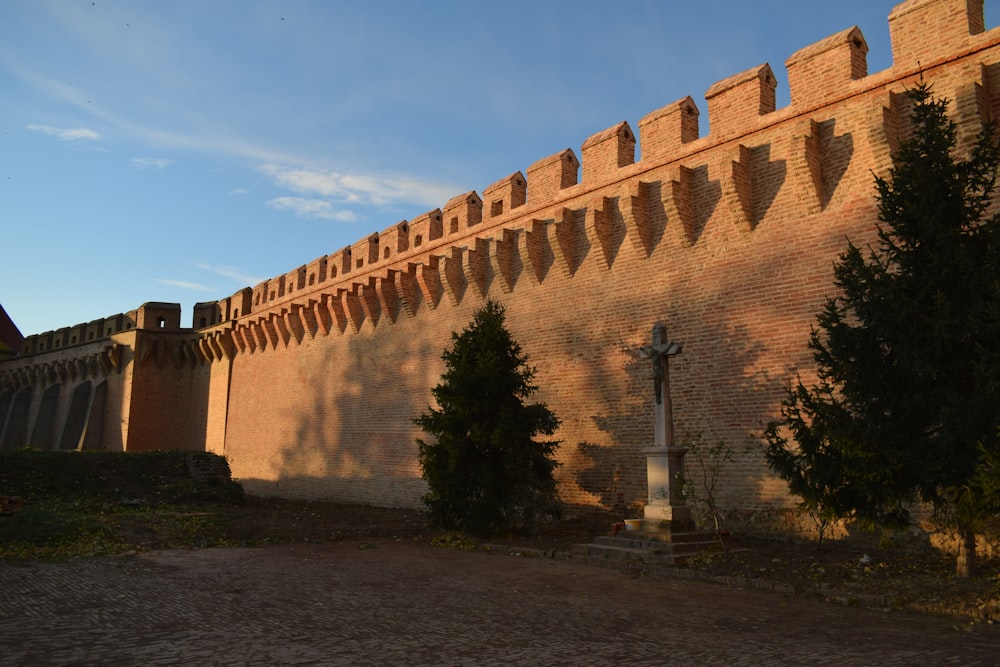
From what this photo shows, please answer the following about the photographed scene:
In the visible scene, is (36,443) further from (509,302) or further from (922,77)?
Result: (922,77)

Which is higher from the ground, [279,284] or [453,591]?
[279,284]

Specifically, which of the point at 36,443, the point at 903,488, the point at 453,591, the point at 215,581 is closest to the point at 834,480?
the point at 903,488

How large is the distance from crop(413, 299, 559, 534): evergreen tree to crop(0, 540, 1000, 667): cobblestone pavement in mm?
2794

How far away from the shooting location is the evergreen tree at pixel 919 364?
6652mm

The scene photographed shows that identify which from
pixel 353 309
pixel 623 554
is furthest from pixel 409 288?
pixel 623 554

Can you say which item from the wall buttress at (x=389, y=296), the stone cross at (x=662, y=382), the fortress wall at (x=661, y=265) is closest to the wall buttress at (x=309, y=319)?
the fortress wall at (x=661, y=265)

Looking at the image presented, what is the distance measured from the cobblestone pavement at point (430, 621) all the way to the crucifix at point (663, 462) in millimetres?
1378

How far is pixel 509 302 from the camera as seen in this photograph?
15383mm

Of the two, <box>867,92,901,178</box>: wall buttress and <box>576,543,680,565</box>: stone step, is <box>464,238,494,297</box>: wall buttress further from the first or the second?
<box>867,92,901,178</box>: wall buttress

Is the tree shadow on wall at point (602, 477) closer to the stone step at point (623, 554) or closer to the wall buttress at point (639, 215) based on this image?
the stone step at point (623, 554)

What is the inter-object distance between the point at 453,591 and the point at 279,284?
1832 centimetres

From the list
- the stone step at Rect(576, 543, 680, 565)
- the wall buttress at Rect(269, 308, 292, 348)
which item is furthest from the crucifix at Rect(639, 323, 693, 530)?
the wall buttress at Rect(269, 308, 292, 348)

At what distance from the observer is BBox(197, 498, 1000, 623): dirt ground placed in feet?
22.0

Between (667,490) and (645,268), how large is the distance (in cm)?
438
